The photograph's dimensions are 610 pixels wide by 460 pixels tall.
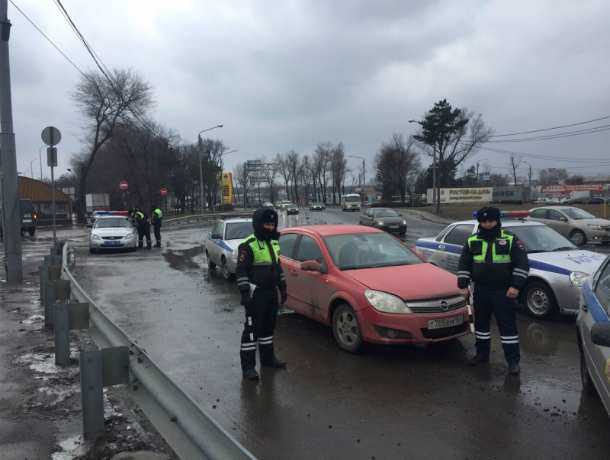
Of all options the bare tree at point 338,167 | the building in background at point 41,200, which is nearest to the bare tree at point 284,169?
the bare tree at point 338,167

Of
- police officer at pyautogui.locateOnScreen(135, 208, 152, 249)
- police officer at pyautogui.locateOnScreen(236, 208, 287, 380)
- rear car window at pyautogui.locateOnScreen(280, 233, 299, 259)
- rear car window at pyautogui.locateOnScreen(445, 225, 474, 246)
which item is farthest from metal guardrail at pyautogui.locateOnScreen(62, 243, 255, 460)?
police officer at pyautogui.locateOnScreen(135, 208, 152, 249)

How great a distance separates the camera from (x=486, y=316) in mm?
5617

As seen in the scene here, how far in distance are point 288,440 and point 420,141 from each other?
228 feet

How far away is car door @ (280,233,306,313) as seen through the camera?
724 centimetres

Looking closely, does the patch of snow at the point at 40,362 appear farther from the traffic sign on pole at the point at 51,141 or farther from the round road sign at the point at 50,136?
the round road sign at the point at 50,136

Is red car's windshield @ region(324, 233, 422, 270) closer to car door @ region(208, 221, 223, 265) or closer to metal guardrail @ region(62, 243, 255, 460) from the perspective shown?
metal guardrail @ region(62, 243, 255, 460)

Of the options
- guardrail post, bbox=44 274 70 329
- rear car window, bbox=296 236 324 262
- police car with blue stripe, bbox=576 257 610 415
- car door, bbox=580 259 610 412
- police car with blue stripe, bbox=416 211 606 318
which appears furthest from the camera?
police car with blue stripe, bbox=416 211 606 318

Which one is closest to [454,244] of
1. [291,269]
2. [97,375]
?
[291,269]

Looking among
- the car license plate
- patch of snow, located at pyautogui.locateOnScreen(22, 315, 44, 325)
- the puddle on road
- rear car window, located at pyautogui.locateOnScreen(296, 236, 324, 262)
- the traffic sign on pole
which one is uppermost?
the traffic sign on pole


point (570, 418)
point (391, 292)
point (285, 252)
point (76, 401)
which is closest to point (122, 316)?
point (285, 252)

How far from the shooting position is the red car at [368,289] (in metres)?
Result: 5.64

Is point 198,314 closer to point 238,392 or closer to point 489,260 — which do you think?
point 238,392

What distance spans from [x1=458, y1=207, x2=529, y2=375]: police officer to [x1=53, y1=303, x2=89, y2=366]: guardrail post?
417cm

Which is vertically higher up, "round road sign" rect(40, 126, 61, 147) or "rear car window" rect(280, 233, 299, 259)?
"round road sign" rect(40, 126, 61, 147)
